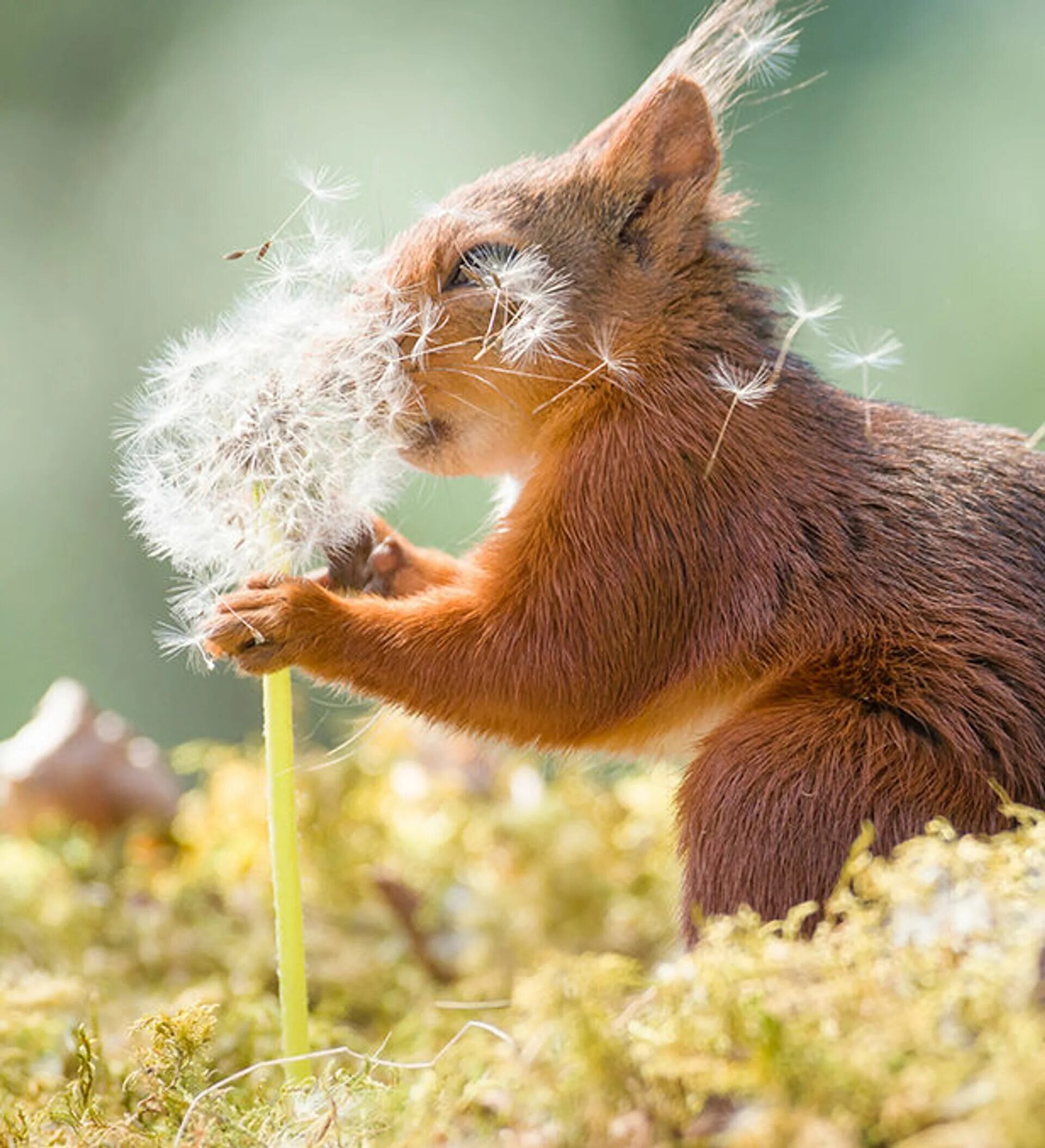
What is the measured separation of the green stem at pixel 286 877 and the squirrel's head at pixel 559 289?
0.30 m

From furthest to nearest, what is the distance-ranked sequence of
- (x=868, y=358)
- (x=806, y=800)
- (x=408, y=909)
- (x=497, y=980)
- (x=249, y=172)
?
1. (x=249, y=172)
2. (x=408, y=909)
3. (x=497, y=980)
4. (x=868, y=358)
5. (x=806, y=800)

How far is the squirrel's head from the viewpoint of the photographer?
1198mm

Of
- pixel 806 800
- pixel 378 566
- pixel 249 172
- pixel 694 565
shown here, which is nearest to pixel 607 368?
pixel 694 565

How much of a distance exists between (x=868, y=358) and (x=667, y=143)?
0.27 metres

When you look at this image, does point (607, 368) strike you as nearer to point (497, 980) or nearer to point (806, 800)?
point (806, 800)

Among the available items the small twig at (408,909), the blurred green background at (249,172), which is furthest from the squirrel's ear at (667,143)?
the blurred green background at (249,172)

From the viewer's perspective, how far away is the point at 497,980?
1.53 m

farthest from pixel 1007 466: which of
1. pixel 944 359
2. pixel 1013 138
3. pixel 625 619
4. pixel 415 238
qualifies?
pixel 1013 138

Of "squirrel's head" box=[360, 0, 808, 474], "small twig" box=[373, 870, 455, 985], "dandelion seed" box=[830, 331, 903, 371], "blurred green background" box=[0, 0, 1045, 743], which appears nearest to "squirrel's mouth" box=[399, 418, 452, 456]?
"squirrel's head" box=[360, 0, 808, 474]

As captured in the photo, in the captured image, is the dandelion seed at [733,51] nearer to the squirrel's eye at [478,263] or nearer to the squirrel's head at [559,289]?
the squirrel's head at [559,289]

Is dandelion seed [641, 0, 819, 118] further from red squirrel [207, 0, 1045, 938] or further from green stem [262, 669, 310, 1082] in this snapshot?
green stem [262, 669, 310, 1082]

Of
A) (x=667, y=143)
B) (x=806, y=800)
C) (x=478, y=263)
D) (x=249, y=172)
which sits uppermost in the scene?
(x=249, y=172)

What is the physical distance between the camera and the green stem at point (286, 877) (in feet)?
3.39

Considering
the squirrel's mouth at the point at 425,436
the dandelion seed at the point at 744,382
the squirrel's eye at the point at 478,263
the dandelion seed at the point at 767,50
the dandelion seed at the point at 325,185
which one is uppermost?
the dandelion seed at the point at 767,50
